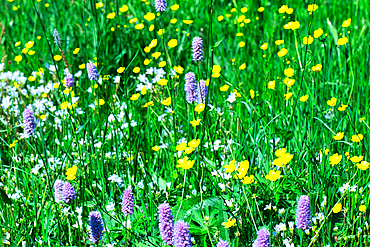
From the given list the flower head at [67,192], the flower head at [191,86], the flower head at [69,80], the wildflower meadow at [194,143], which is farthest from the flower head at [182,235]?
the flower head at [69,80]

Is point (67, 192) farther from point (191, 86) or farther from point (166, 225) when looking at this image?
point (191, 86)

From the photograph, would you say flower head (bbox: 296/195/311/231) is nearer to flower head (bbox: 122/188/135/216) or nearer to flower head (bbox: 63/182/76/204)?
flower head (bbox: 122/188/135/216)

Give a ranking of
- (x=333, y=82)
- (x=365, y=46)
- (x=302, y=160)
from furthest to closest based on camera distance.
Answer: (x=365, y=46), (x=333, y=82), (x=302, y=160)

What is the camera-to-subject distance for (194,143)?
1.98 meters

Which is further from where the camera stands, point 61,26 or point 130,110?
point 61,26

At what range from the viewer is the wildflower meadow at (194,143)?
6.32ft

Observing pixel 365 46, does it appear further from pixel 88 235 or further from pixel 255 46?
pixel 88 235

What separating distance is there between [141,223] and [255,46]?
2094 mm

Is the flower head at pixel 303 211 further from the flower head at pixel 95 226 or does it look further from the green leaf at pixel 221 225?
the flower head at pixel 95 226

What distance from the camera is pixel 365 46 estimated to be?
11.2 feet

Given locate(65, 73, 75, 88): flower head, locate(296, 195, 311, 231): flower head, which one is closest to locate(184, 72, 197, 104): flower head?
locate(65, 73, 75, 88): flower head

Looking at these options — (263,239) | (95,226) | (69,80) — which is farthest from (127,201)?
(69,80)

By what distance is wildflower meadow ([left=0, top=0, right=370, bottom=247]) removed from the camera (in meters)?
1.93

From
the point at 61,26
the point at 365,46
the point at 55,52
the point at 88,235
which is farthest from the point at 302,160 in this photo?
the point at 61,26
